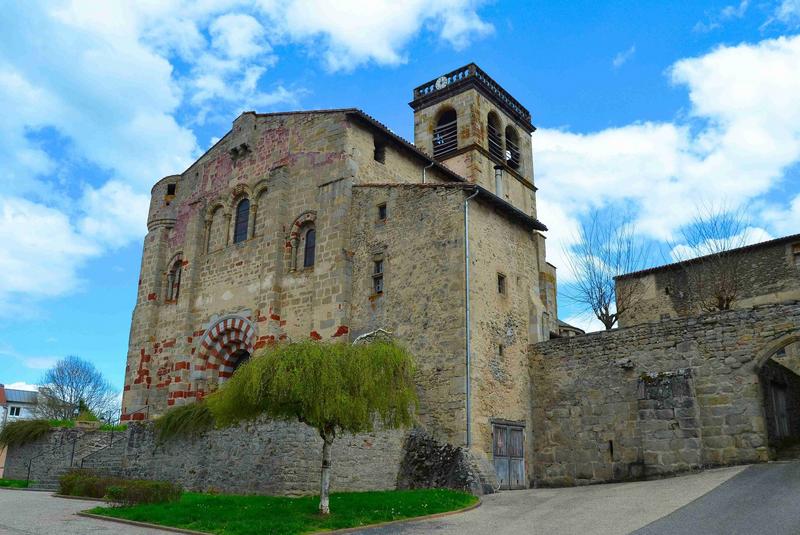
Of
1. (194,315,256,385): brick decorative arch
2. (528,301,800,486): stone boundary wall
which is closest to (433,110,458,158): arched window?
(194,315,256,385): brick decorative arch

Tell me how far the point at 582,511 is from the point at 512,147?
25.5m

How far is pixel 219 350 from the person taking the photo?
81.9ft

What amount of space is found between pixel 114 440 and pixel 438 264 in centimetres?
1348

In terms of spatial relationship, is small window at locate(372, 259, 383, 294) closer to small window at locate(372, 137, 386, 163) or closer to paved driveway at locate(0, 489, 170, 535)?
small window at locate(372, 137, 386, 163)

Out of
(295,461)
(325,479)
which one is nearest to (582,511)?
(325,479)

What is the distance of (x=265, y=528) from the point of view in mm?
10602

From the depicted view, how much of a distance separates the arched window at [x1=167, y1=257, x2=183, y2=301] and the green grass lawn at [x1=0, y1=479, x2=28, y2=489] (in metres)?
8.61

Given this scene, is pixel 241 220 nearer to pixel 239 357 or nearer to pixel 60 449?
pixel 239 357

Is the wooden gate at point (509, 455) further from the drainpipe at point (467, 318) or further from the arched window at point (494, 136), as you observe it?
the arched window at point (494, 136)

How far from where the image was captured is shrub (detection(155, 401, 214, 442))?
1855 cm

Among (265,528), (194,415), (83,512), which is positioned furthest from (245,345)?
(265,528)

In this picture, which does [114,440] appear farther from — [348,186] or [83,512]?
[348,186]

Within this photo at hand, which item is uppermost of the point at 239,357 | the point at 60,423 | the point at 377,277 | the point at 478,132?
the point at 478,132

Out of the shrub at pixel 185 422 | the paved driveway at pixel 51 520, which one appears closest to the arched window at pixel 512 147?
the shrub at pixel 185 422
